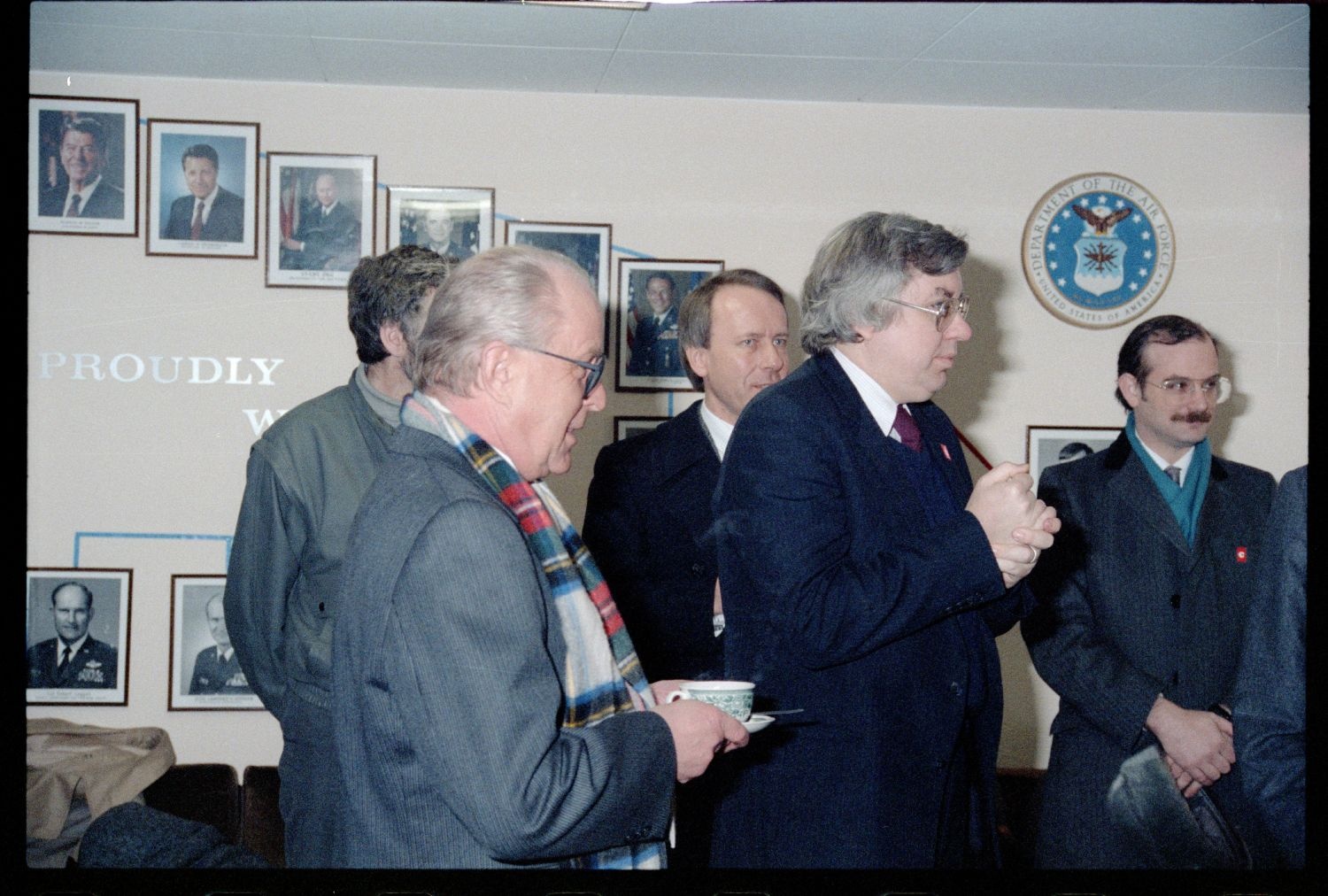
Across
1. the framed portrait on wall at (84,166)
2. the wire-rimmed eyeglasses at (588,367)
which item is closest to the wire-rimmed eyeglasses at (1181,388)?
the wire-rimmed eyeglasses at (588,367)

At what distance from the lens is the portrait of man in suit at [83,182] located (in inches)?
110

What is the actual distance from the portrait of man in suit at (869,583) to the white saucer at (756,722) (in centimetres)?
15

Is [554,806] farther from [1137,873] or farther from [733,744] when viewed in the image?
[1137,873]

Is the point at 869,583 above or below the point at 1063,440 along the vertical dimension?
below

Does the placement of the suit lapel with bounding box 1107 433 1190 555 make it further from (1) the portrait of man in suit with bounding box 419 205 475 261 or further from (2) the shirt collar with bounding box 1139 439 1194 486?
(1) the portrait of man in suit with bounding box 419 205 475 261

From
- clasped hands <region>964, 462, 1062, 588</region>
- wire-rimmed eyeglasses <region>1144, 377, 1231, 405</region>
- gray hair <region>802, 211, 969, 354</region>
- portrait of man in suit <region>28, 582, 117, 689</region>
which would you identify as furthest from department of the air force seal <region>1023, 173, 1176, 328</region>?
portrait of man in suit <region>28, 582, 117, 689</region>

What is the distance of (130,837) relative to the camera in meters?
1.42

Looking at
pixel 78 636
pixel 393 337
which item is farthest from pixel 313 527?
pixel 78 636

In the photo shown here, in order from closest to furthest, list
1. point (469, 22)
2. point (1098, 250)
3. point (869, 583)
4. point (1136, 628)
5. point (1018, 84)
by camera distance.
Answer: point (869, 583)
point (1136, 628)
point (469, 22)
point (1018, 84)
point (1098, 250)

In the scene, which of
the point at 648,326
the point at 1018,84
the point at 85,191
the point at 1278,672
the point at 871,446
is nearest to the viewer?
the point at 1278,672

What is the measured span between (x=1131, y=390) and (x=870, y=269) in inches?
38.3

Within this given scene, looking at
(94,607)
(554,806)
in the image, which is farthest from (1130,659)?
(94,607)

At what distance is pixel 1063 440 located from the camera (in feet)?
10.5

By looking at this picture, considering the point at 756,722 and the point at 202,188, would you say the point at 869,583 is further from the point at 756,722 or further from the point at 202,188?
the point at 202,188
